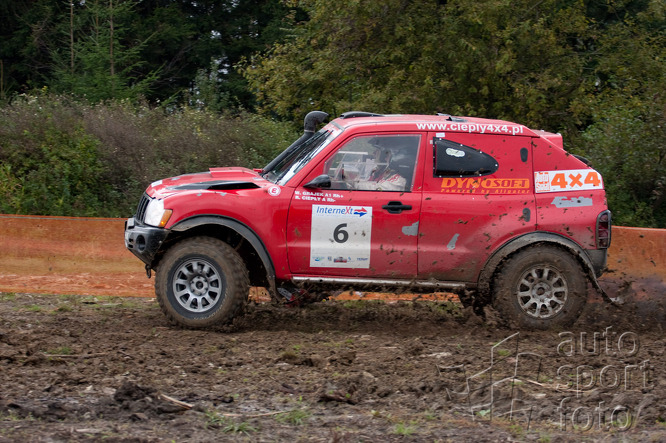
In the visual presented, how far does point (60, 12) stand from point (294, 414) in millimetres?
21701

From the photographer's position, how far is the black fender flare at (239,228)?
717 centimetres

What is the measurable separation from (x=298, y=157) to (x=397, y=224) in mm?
1234

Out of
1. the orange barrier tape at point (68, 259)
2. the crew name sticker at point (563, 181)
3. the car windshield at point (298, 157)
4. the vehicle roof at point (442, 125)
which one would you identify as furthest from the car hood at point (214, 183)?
the crew name sticker at point (563, 181)

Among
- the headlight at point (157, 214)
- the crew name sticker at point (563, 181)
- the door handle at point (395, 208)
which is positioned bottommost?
the headlight at point (157, 214)

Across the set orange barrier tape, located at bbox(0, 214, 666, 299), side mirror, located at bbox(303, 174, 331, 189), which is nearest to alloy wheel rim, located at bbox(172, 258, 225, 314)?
side mirror, located at bbox(303, 174, 331, 189)

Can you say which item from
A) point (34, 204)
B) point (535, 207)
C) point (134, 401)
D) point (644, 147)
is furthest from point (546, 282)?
point (34, 204)

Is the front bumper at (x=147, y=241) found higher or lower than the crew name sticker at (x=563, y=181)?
lower

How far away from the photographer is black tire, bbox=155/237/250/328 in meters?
7.19

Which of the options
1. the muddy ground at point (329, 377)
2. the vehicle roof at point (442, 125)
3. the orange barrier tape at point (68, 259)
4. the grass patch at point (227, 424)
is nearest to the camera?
the grass patch at point (227, 424)

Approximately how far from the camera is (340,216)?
723cm

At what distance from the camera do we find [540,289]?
7.54m

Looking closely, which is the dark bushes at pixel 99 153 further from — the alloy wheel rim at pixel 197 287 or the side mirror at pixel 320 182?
the side mirror at pixel 320 182

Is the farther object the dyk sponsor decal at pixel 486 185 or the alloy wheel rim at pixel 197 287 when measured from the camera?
→ the dyk sponsor decal at pixel 486 185

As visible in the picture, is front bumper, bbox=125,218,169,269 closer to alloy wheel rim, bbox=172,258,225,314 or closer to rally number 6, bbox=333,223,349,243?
alloy wheel rim, bbox=172,258,225,314
